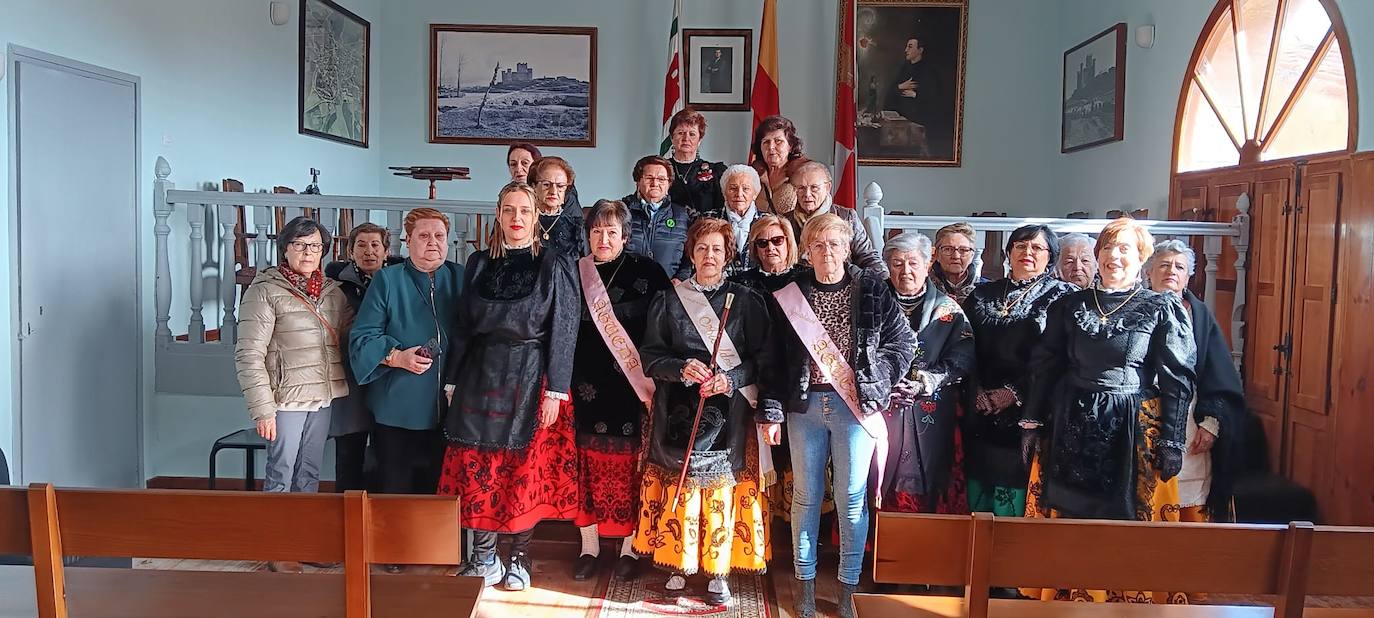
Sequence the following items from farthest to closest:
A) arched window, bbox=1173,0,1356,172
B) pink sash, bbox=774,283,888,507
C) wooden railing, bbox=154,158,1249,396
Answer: wooden railing, bbox=154,158,1249,396
arched window, bbox=1173,0,1356,172
pink sash, bbox=774,283,888,507

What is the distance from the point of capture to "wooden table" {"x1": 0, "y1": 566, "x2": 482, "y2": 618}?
1.70 metres

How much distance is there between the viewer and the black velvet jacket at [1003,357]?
303cm

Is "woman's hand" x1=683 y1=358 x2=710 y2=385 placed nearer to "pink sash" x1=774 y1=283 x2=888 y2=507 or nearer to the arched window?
"pink sash" x1=774 y1=283 x2=888 y2=507

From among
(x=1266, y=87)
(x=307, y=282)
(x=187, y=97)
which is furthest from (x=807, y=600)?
(x=187, y=97)

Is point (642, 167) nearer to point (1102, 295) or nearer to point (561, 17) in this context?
point (1102, 295)

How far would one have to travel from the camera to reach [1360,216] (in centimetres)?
384

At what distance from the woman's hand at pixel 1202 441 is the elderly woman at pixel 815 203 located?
1060mm

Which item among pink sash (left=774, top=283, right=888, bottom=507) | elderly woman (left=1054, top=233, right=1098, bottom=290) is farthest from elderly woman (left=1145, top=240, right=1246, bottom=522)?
pink sash (left=774, top=283, right=888, bottom=507)

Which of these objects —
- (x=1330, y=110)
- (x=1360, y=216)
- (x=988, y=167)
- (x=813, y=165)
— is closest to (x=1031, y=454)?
(x=813, y=165)

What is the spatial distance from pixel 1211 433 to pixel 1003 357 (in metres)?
0.62

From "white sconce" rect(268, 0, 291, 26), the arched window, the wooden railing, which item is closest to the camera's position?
the arched window

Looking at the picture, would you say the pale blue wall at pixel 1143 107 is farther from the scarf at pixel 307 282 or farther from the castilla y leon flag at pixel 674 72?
the scarf at pixel 307 282

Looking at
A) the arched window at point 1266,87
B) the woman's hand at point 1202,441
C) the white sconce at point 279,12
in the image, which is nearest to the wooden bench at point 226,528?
the woman's hand at point 1202,441

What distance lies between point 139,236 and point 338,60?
2579 millimetres
